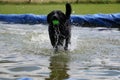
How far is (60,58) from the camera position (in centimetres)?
750

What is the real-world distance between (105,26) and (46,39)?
154 inches

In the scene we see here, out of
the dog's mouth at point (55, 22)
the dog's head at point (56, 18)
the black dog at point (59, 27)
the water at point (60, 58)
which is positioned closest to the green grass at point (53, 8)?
the water at point (60, 58)

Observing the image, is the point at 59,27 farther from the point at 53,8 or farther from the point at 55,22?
the point at 53,8

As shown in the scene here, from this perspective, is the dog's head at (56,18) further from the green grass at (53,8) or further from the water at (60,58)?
the green grass at (53,8)

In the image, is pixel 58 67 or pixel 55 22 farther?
pixel 55 22

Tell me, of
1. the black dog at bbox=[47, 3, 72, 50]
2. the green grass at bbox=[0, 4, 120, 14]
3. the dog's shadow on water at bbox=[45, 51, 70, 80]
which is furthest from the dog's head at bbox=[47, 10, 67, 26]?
the green grass at bbox=[0, 4, 120, 14]

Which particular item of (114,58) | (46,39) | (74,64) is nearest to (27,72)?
(74,64)

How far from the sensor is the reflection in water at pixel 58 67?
5997mm

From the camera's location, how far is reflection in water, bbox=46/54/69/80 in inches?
236

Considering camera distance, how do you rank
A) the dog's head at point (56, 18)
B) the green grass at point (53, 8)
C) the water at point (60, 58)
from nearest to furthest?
the water at point (60, 58) → the dog's head at point (56, 18) → the green grass at point (53, 8)

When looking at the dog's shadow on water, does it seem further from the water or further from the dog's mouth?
the dog's mouth

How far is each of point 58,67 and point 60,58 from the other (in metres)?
0.81

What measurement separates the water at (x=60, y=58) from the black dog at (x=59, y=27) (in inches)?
9.8

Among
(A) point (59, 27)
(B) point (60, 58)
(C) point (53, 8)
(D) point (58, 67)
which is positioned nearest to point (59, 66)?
(D) point (58, 67)
